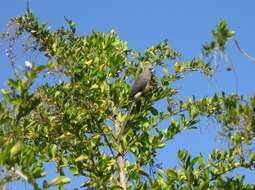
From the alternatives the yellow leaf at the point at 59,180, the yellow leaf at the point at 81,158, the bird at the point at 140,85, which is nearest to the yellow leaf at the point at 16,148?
the yellow leaf at the point at 59,180

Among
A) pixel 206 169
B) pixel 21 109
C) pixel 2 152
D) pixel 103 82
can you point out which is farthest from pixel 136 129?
pixel 2 152

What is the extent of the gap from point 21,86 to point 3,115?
28 cm

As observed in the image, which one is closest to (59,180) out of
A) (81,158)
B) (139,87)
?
(81,158)

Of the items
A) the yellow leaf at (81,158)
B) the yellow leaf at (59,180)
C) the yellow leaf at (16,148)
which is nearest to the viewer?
the yellow leaf at (16,148)

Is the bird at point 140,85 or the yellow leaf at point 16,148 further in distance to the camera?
the bird at point 140,85

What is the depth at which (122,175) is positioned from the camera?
21.3ft

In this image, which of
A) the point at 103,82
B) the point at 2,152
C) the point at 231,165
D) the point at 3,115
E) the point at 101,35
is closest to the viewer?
the point at 2,152

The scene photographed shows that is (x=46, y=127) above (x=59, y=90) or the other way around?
the other way around

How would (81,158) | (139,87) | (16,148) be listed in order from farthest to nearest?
(139,87) → (81,158) → (16,148)

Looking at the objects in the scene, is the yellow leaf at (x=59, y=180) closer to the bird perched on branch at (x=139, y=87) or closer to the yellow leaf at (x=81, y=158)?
the yellow leaf at (x=81, y=158)

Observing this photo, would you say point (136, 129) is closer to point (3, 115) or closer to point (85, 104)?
point (85, 104)

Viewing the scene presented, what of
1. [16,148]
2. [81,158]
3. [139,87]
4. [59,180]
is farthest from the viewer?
[139,87]

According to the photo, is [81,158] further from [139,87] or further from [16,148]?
[16,148]

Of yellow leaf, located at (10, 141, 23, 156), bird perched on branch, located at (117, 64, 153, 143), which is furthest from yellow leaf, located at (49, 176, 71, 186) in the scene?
bird perched on branch, located at (117, 64, 153, 143)
